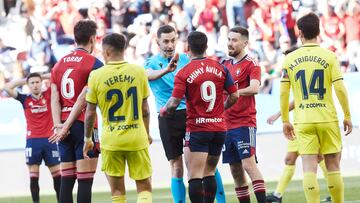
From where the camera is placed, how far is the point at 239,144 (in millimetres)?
11148

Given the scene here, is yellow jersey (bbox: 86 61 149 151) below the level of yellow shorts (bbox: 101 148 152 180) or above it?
above

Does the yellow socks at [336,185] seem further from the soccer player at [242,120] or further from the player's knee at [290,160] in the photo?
the player's knee at [290,160]

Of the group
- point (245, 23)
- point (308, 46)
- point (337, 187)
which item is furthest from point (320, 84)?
point (245, 23)

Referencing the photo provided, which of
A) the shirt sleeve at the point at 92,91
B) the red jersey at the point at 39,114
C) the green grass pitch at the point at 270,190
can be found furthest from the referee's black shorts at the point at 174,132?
the red jersey at the point at 39,114

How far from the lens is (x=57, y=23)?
70.8ft

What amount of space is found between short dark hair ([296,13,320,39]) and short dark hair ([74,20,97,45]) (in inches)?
85.8

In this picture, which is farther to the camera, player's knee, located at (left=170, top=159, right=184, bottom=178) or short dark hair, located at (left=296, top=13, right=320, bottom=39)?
player's knee, located at (left=170, top=159, right=184, bottom=178)

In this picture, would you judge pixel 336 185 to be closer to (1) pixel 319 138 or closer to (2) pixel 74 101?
(1) pixel 319 138

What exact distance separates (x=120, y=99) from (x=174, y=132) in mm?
2657

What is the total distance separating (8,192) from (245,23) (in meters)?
6.86

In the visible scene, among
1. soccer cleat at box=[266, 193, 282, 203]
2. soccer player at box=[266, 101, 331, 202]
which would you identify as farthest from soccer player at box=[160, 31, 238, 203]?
soccer cleat at box=[266, 193, 282, 203]

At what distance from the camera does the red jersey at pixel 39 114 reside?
15125 mm

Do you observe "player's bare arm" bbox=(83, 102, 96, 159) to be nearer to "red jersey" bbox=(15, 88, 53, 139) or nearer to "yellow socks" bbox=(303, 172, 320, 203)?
"yellow socks" bbox=(303, 172, 320, 203)

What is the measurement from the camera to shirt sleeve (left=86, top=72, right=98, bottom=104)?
353 inches
